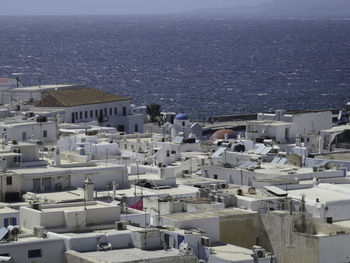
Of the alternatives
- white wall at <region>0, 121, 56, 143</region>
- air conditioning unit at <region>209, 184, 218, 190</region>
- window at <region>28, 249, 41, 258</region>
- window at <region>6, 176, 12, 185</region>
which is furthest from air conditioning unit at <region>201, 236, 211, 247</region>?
white wall at <region>0, 121, 56, 143</region>

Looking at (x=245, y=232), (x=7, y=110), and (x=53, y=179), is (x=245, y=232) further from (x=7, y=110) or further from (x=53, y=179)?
(x=7, y=110)

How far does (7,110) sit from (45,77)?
3233 inches

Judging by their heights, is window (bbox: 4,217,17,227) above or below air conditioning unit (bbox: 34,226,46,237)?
below

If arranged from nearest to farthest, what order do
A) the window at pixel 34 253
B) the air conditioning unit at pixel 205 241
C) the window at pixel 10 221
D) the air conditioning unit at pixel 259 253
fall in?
the window at pixel 34 253 → the air conditioning unit at pixel 259 253 → the air conditioning unit at pixel 205 241 → the window at pixel 10 221

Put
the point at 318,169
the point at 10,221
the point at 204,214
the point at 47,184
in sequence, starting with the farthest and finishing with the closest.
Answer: the point at 318,169
the point at 47,184
the point at 10,221
the point at 204,214

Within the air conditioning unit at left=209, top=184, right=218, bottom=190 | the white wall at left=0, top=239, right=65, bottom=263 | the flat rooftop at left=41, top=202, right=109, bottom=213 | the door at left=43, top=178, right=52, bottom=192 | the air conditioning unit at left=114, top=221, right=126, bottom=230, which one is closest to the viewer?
the white wall at left=0, top=239, right=65, bottom=263

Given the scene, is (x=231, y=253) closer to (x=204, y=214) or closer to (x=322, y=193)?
(x=204, y=214)

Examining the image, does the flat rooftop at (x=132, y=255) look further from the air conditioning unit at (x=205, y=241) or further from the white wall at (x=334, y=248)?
the white wall at (x=334, y=248)

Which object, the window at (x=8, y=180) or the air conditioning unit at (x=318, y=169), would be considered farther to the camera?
the air conditioning unit at (x=318, y=169)

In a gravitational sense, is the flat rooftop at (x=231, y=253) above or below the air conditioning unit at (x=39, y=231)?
below

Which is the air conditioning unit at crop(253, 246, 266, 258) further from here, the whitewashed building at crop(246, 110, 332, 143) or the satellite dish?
the whitewashed building at crop(246, 110, 332, 143)

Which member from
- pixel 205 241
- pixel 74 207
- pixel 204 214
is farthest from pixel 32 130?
pixel 205 241

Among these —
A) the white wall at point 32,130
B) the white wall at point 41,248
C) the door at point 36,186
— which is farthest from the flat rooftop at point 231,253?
the white wall at point 32,130

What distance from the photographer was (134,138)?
63.5 meters
